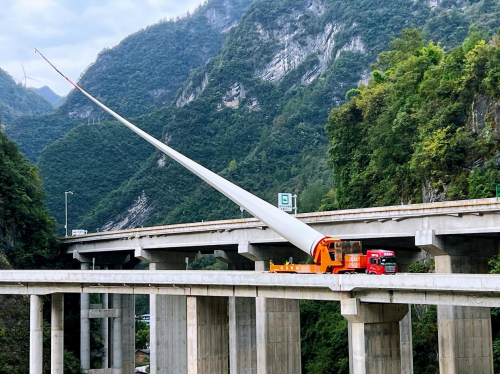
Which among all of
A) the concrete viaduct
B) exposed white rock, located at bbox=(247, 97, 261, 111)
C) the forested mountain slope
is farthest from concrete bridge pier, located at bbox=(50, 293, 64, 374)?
exposed white rock, located at bbox=(247, 97, 261, 111)

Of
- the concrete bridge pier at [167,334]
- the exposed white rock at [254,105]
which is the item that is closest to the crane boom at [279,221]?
the concrete bridge pier at [167,334]

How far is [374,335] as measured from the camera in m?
35.8

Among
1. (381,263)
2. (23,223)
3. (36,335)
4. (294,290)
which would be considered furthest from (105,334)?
(381,263)

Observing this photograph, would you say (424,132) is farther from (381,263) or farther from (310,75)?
(310,75)

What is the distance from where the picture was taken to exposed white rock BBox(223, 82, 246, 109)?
18962cm

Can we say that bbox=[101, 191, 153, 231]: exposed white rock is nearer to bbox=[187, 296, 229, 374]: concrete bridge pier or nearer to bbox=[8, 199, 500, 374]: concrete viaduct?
bbox=[8, 199, 500, 374]: concrete viaduct

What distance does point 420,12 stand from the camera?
180 m

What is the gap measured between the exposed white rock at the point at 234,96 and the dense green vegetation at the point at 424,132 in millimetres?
100088

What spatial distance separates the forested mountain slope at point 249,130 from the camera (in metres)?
155

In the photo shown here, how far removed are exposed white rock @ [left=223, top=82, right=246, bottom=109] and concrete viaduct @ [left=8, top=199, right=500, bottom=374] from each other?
396ft

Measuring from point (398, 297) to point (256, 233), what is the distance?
24.6m

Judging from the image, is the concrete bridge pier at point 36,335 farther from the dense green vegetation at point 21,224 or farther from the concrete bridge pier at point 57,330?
the dense green vegetation at point 21,224

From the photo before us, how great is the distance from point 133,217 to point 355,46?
5861 cm

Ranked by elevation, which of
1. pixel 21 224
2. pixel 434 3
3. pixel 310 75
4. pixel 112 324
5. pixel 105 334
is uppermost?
pixel 434 3
